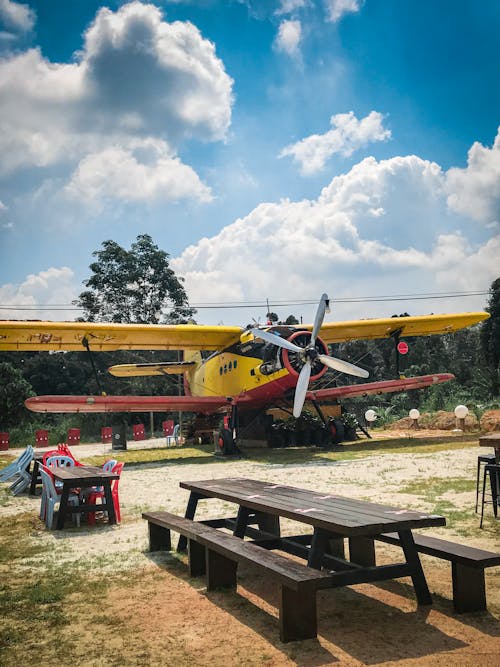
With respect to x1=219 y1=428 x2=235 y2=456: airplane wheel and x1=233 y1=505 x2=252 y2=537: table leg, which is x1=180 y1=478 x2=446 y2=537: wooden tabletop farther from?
x1=219 y1=428 x2=235 y2=456: airplane wheel

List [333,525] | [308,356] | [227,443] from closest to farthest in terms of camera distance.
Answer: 1. [333,525]
2. [308,356]
3. [227,443]

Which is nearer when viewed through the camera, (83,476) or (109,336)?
(83,476)

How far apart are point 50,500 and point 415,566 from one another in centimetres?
508

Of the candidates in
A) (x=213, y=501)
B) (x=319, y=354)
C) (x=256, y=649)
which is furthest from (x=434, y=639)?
(x=319, y=354)

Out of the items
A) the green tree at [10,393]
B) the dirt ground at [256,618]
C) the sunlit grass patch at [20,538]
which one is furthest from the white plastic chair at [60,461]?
the green tree at [10,393]

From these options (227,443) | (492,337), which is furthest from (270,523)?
(492,337)

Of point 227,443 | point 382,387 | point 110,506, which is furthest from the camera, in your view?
point 382,387

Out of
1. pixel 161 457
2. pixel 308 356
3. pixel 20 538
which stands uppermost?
pixel 308 356

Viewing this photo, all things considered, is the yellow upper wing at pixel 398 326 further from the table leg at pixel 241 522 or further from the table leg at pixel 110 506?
the table leg at pixel 241 522

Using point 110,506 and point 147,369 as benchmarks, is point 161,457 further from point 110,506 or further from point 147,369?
point 110,506

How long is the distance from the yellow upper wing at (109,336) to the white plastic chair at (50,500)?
9.35m

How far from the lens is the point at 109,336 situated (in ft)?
61.2

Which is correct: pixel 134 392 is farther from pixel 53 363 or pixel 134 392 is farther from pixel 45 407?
pixel 45 407

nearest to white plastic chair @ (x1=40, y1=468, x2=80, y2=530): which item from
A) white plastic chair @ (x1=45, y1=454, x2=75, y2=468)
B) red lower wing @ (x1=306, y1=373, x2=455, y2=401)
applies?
white plastic chair @ (x1=45, y1=454, x2=75, y2=468)
